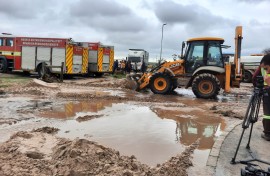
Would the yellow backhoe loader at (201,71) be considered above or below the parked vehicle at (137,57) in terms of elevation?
below

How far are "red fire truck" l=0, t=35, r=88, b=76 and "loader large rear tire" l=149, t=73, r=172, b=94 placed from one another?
9.12m

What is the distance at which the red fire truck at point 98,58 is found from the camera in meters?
27.8

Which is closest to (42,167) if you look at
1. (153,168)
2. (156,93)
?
(153,168)

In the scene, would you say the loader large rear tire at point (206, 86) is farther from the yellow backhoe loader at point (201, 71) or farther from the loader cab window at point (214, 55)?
the loader cab window at point (214, 55)

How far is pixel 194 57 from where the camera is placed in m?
15.8

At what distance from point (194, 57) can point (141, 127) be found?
8.31m

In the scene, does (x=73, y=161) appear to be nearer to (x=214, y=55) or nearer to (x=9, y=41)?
(x=214, y=55)

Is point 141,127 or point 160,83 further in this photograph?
point 160,83

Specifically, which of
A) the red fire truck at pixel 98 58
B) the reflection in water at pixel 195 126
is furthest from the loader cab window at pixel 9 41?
the reflection in water at pixel 195 126

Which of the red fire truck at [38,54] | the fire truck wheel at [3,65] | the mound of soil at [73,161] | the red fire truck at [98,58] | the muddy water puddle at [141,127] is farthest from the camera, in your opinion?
the red fire truck at [98,58]

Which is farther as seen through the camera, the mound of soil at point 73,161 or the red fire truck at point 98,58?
the red fire truck at point 98,58

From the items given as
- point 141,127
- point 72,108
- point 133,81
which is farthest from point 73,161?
point 133,81

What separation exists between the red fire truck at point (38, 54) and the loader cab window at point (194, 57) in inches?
414

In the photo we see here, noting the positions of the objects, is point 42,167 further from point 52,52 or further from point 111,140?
point 52,52
